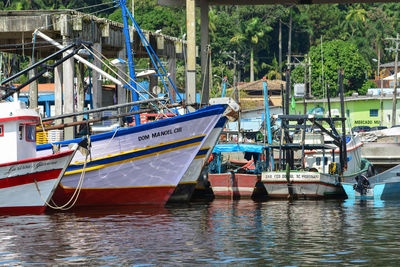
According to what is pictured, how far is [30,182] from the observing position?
30.2m

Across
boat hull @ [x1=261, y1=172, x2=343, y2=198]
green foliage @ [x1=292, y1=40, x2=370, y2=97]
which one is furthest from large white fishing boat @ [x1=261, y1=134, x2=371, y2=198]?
green foliage @ [x1=292, y1=40, x2=370, y2=97]

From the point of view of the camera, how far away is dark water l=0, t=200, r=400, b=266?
67.3 ft

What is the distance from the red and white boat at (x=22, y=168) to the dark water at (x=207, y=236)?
1.02 metres

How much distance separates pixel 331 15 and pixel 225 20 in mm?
20304

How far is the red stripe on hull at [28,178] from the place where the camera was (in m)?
30.0

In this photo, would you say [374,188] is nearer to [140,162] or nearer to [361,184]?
[361,184]

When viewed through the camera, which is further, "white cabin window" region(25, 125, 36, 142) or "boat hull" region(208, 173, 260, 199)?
"boat hull" region(208, 173, 260, 199)

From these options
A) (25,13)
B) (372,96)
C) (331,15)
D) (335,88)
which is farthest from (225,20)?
(25,13)

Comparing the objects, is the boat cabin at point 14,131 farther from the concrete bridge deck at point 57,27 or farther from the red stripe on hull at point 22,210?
the concrete bridge deck at point 57,27

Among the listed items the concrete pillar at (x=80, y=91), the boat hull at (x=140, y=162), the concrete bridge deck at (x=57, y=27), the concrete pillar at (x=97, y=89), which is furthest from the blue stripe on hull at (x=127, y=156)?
the concrete pillar at (x=80, y=91)

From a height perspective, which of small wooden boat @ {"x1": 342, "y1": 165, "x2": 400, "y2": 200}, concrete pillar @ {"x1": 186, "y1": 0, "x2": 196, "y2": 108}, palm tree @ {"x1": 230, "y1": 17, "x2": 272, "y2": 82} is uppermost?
palm tree @ {"x1": 230, "y1": 17, "x2": 272, "y2": 82}

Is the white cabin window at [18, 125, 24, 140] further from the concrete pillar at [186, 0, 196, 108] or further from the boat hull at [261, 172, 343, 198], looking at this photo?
the boat hull at [261, 172, 343, 198]

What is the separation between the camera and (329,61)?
108625 millimetres

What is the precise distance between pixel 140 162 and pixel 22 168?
17.1 feet
